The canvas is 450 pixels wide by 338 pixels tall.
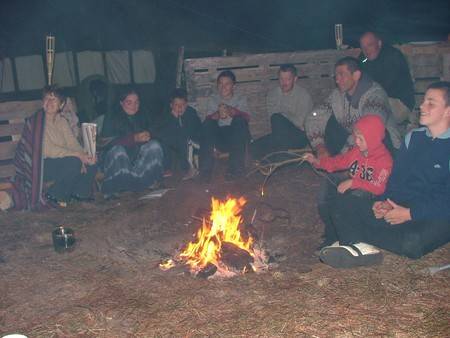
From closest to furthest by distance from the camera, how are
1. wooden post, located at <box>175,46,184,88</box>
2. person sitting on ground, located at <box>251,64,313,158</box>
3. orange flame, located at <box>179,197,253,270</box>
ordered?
orange flame, located at <box>179,197,253,270</box> < person sitting on ground, located at <box>251,64,313,158</box> < wooden post, located at <box>175,46,184,88</box>

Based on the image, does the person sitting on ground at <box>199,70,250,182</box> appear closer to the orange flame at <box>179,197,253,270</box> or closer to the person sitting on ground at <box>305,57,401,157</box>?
the person sitting on ground at <box>305,57,401,157</box>

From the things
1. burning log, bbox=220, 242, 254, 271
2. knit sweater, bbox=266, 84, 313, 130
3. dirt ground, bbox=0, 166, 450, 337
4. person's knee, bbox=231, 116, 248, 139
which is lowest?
dirt ground, bbox=0, 166, 450, 337

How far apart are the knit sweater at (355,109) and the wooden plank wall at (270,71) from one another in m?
2.34

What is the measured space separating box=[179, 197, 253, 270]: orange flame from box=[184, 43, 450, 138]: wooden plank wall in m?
3.71

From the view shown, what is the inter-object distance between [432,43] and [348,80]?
10.1ft

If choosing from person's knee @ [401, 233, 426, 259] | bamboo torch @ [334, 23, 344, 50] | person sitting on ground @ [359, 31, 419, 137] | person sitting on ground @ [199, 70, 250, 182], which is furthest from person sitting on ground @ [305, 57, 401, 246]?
bamboo torch @ [334, 23, 344, 50]

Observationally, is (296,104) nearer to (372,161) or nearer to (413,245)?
(372,161)

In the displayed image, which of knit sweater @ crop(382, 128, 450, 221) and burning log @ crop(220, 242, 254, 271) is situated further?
burning log @ crop(220, 242, 254, 271)

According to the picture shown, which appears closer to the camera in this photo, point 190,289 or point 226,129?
point 190,289

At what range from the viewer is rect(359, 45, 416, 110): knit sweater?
8.48 m

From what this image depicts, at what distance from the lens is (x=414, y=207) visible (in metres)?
4.62

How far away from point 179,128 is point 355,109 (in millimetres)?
3070

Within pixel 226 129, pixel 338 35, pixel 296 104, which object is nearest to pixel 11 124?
pixel 226 129

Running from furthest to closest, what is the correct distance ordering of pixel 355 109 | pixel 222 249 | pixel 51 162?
1. pixel 51 162
2. pixel 355 109
3. pixel 222 249
